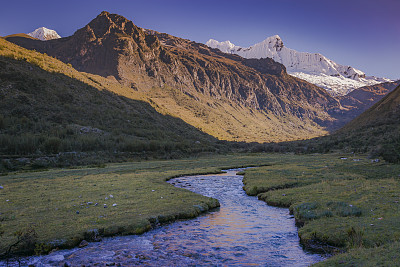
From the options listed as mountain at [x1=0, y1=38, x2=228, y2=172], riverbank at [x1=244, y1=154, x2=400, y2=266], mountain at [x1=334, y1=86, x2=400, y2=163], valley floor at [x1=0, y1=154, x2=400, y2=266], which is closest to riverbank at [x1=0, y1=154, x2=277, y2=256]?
valley floor at [x1=0, y1=154, x2=400, y2=266]

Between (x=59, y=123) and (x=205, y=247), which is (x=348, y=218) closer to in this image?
(x=205, y=247)

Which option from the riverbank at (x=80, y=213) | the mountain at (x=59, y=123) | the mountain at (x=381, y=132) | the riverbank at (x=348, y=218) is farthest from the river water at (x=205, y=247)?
the mountain at (x=59, y=123)

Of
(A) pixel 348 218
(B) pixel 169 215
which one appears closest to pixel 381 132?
(A) pixel 348 218

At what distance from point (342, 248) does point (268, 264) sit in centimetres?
393

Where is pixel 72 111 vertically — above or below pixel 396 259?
above

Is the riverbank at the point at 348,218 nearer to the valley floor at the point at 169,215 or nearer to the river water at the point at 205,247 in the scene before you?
the valley floor at the point at 169,215

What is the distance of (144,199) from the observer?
82.8 feet

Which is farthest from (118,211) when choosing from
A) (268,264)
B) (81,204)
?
(268,264)

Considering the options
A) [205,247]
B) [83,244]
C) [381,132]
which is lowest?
[205,247]

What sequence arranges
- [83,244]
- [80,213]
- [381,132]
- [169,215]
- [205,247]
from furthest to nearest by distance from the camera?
[381,132] < [169,215] < [80,213] < [205,247] < [83,244]

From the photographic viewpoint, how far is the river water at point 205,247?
1299 cm

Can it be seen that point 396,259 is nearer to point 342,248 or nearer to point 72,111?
point 342,248

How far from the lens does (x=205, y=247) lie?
1500cm

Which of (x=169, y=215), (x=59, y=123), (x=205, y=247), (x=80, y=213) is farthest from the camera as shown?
(x=59, y=123)
